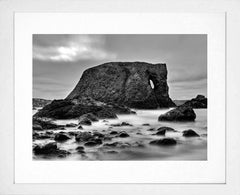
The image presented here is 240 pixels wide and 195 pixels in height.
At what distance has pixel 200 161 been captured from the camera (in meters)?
2.54

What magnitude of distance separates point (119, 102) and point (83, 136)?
37 cm

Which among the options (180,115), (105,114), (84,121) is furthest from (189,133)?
(84,121)

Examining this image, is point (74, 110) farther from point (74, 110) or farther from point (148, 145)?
point (148, 145)

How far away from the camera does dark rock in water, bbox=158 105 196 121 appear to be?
2.55 metres

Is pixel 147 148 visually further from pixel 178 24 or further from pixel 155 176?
pixel 178 24

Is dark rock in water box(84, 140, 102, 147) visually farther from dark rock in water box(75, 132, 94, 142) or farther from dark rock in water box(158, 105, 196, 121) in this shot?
dark rock in water box(158, 105, 196, 121)

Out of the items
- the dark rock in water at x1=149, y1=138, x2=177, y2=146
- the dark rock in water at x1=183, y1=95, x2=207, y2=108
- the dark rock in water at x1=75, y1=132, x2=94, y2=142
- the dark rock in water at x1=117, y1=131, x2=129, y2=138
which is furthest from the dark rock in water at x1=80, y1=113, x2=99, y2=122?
the dark rock in water at x1=183, y1=95, x2=207, y2=108

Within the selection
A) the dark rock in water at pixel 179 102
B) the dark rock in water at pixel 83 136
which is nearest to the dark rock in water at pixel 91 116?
the dark rock in water at pixel 83 136

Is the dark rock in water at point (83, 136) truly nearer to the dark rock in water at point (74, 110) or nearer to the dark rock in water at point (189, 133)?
the dark rock in water at point (74, 110)

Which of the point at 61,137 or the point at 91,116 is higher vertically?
the point at 91,116

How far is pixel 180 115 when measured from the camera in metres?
2.57

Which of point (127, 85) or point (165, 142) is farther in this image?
point (127, 85)
